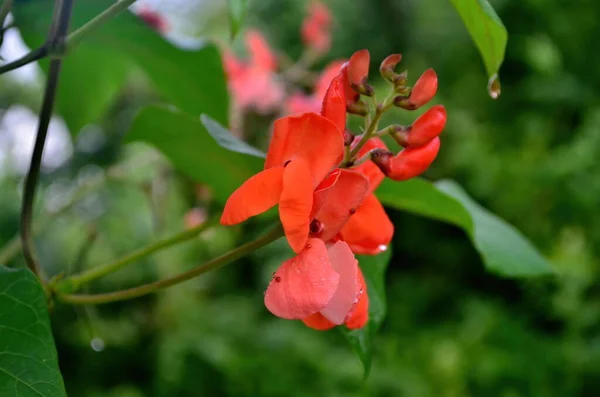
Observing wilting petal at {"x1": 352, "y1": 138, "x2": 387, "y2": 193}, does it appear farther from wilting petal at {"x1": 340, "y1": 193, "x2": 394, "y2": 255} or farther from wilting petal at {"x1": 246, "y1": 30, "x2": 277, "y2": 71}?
wilting petal at {"x1": 246, "y1": 30, "x2": 277, "y2": 71}

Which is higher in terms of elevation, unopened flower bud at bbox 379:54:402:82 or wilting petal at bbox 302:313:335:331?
unopened flower bud at bbox 379:54:402:82

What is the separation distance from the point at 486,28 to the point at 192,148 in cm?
18

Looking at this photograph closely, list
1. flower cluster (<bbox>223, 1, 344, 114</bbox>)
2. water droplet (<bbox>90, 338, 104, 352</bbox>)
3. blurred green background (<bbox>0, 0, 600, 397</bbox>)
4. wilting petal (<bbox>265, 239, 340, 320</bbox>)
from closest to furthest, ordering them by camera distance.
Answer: wilting petal (<bbox>265, 239, 340, 320</bbox>) → water droplet (<bbox>90, 338, 104, 352</bbox>) → flower cluster (<bbox>223, 1, 344, 114</bbox>) → blurred green background (<bbox>0, 0, 600, 397</bbox>)

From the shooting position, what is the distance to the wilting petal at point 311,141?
240mm

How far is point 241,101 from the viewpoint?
1076mm

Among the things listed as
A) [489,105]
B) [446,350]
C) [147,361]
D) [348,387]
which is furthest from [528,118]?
[147,361]

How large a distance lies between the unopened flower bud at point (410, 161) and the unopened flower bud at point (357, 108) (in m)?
0.03

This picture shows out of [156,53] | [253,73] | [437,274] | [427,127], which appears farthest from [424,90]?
[437,274]

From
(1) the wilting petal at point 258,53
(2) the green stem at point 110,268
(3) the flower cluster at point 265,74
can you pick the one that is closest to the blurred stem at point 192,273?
(2) the green stem at point 110,268

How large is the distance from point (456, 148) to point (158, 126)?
1.57 m

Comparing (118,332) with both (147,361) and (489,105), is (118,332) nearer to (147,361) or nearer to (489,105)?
(147,361)

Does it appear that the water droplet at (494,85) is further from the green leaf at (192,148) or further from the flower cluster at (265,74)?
the flower cluster at (265,74)

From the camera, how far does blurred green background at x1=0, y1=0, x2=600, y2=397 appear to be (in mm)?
1411

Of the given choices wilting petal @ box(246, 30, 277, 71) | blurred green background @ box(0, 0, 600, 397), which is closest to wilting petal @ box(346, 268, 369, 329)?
wilting petal @ box(246, 30, 277, 71)
